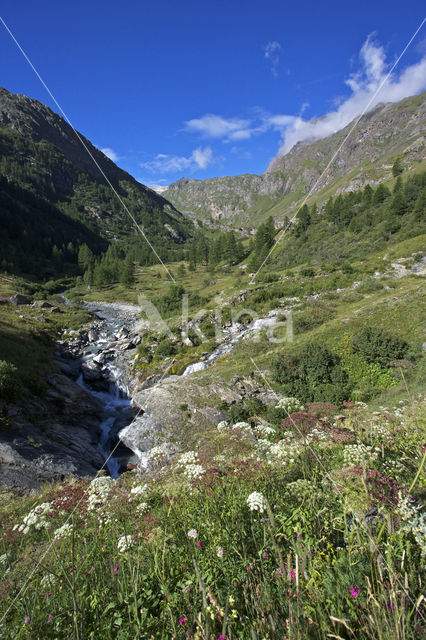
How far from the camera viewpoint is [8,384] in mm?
11852

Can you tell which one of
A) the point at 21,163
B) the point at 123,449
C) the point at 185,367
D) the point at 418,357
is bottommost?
the point at 123,449

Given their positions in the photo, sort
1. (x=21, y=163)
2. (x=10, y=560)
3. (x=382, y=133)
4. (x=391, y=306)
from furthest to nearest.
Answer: (x=382, y=133), (x=21, y=163), (x=391, y=306), (x=10, y=560)

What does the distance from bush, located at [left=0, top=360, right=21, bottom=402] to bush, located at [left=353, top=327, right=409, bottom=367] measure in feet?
52.8

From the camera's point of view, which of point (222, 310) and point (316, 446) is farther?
point (222, 310)

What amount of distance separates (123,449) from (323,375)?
1045 centimetres

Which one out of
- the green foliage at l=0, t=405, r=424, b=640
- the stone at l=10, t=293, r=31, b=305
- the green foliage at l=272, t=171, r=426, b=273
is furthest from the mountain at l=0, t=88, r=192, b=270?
the green foliage at l=0, t=405, r=424, b=640

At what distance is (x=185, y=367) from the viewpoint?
65.2 feet

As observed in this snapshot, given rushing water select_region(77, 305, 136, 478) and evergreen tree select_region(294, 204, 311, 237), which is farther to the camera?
evergreen tree select_region(294, 204, 311, 237)

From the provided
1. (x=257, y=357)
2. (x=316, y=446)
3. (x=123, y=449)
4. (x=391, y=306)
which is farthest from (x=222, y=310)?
(x=316, y=446)

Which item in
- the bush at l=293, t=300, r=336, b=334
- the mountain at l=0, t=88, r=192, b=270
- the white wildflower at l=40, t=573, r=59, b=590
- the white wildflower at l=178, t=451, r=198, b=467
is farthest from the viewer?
the mountain at l=0, t=88, r=192, b=270

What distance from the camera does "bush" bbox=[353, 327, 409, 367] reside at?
12625 mm

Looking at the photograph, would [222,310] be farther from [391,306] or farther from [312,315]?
[391,306]

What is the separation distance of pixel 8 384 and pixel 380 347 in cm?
1686

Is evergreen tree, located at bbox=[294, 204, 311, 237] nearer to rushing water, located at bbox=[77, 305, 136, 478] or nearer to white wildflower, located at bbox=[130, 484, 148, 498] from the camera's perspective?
rushing water, located at bbox=[77, 305, 136, 478]
